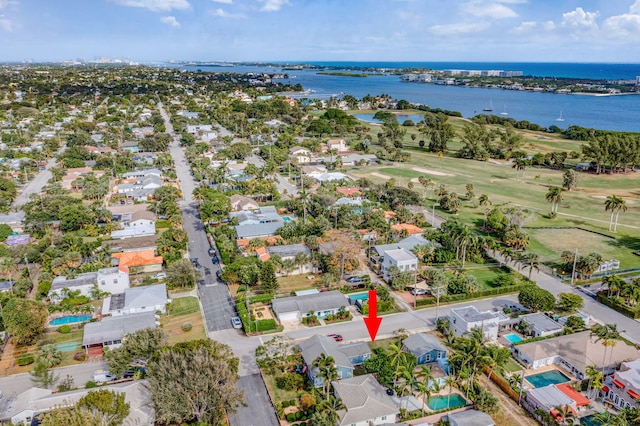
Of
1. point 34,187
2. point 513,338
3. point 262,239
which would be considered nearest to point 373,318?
point 513,338

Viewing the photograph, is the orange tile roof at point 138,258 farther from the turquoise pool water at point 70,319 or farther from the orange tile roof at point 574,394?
the orange tile roof at point 574,394

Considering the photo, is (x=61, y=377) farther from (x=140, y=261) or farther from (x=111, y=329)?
(x=140, y=261)

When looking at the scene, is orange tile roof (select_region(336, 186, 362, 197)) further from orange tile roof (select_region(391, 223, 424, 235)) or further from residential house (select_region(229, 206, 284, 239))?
orange tile roof (select_region(391, 223, 424, 235))

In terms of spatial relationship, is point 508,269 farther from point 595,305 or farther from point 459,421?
point 459,421

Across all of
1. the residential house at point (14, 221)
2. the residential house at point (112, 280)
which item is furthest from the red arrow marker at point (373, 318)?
the residential house at point (14, 221)

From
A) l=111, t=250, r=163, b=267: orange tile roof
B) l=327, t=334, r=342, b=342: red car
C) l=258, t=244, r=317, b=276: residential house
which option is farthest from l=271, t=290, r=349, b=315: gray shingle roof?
l=111, t=250, r=163, b=267: orange tile roof

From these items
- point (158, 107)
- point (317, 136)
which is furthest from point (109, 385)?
point (158, 107)
